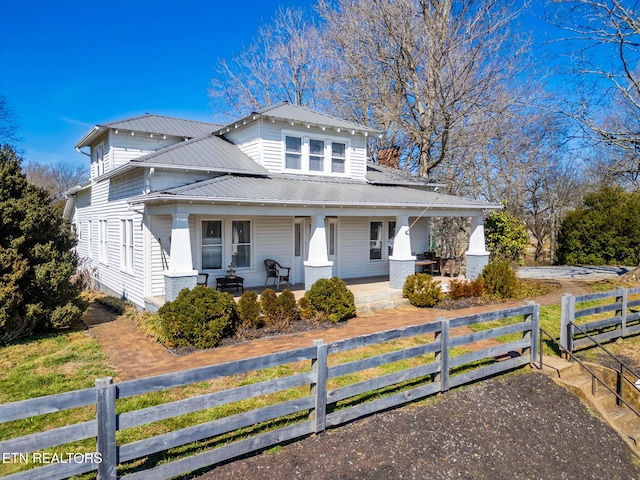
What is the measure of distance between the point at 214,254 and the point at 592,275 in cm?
1658

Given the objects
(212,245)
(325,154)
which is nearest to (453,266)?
(325,154)

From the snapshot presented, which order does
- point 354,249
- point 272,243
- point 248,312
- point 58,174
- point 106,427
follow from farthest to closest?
point 58,174, point 354,249, point 272,243, point 248,312, point 106,427

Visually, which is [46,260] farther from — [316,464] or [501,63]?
[501,63]

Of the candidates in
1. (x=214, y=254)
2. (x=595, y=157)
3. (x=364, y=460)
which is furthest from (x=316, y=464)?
(x=595, y=157)

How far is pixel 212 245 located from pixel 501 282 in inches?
360

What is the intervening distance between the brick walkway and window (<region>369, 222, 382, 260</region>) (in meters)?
4.96

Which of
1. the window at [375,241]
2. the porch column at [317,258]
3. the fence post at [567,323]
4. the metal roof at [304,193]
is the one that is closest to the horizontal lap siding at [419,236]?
the window at [375,241]

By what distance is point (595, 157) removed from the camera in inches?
1182

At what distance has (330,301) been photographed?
33.8 feet

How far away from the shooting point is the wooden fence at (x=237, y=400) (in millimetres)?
3375

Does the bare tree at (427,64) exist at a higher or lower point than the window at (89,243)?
higher

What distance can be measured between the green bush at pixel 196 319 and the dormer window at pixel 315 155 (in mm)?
6968

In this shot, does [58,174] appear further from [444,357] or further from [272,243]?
[444,357]

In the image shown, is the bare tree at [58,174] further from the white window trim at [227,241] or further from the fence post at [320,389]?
the fence post at [320,389]
